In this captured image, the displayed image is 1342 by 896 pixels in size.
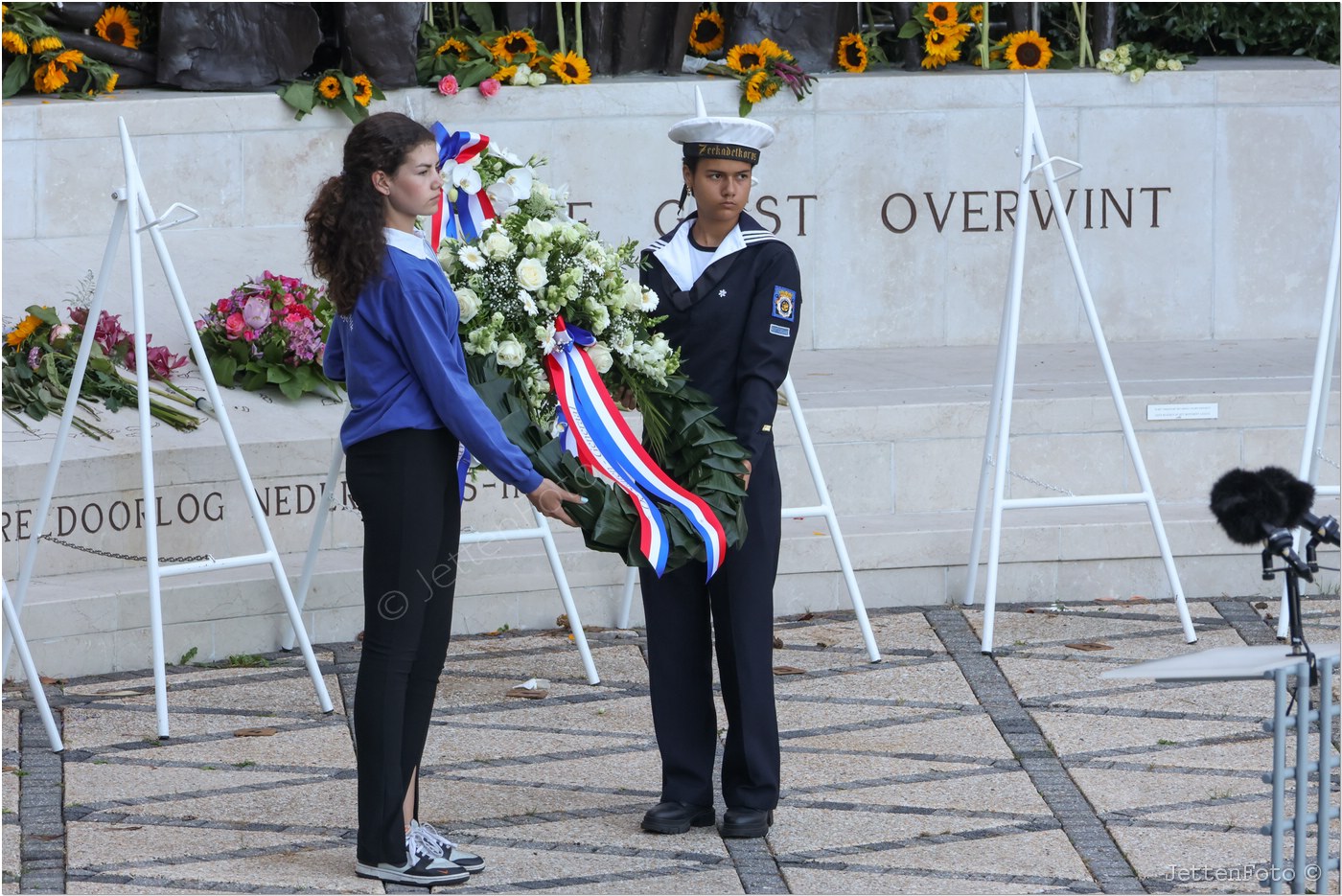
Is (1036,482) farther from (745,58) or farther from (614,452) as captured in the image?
(614,452)

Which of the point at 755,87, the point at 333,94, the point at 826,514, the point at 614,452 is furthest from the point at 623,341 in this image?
the point at 755,87

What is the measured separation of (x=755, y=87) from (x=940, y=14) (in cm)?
111

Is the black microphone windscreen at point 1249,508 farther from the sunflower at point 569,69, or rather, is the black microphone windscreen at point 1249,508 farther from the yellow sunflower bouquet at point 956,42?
the yellow sunflower bouquet at point 956,42

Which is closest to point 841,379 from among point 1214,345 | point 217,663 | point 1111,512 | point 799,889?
point 1111,512

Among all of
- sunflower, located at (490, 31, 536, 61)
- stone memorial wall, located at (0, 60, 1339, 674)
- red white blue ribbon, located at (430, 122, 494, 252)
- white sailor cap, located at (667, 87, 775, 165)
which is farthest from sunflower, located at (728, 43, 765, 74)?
white sailor cap, located at (667, 87, 775, 165)

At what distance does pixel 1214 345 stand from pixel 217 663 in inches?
194

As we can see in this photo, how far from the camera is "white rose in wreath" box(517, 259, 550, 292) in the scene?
3.84 meters

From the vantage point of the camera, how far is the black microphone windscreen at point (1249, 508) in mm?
2939

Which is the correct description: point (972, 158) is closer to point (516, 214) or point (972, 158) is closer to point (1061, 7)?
point (1061, 7)

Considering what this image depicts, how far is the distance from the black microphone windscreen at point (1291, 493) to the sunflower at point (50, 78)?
5934mm

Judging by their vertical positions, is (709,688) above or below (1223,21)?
below

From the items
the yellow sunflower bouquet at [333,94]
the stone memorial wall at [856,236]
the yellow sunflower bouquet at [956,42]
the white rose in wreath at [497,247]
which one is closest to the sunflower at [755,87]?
the stone memorial wall at [856,236]

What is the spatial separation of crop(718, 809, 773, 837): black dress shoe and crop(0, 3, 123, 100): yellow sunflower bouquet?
4.86 metres

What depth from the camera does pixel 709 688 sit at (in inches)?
162
